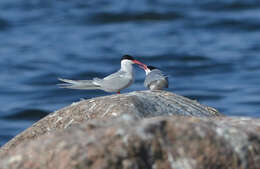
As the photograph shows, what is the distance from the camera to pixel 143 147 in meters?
4.82

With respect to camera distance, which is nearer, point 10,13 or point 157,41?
point 157,41

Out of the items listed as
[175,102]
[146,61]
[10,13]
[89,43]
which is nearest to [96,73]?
[146,61]

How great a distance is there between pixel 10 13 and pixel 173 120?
24.3m

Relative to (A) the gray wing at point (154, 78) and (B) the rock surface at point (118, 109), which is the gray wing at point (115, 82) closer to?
(A) the gray wing at point (154, 78)

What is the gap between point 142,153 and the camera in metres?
4.82

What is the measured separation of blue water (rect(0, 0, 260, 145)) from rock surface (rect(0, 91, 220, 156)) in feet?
24.2

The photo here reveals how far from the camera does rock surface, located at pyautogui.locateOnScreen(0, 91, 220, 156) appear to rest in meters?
6.87

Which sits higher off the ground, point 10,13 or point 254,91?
point 10,13

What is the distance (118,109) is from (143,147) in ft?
6.68

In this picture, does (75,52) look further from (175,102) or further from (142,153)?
(142,153)

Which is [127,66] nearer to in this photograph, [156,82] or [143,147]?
[156,82]

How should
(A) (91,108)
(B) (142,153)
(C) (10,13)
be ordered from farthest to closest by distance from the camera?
(C) (10,13) → (A) (91,108) → (B) (142,153)

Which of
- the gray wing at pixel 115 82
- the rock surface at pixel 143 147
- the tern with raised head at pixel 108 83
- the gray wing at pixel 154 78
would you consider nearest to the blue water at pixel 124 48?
the tern with raised head at pixel 108 83

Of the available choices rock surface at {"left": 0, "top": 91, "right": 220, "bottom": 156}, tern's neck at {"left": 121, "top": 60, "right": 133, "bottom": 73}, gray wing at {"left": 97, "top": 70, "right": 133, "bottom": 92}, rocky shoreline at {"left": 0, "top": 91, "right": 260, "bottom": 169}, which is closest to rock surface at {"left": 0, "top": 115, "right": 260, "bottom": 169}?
rocky shoreline at {"left": 0, "top": 91, "right": 260, "bottom": 169}
